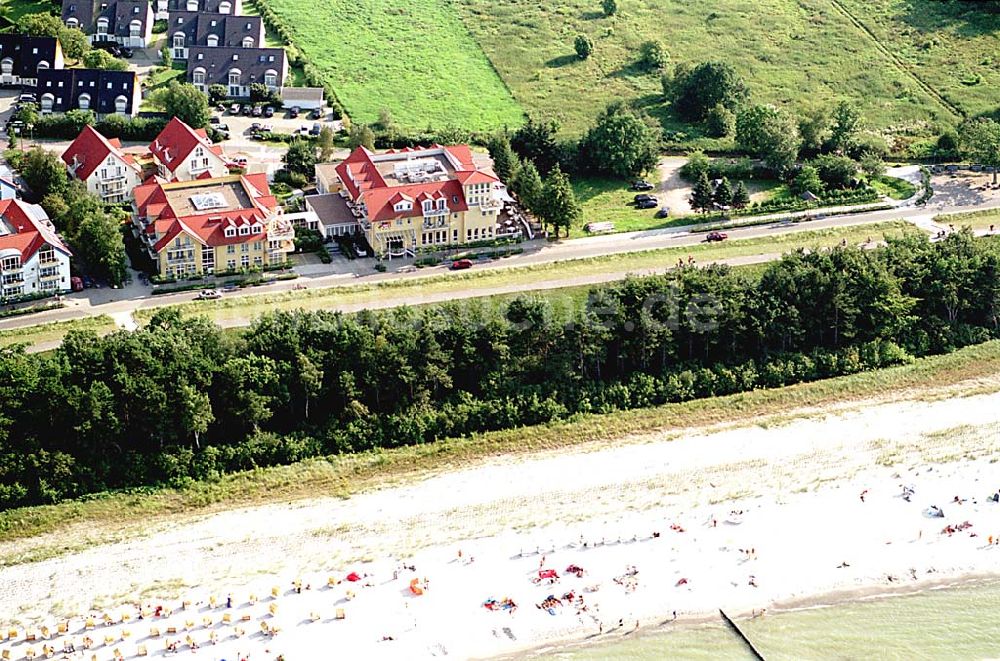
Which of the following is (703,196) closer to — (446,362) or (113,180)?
(446,362)

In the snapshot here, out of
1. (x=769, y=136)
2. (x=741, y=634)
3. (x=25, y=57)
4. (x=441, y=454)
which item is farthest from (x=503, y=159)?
(x=741, y=634)

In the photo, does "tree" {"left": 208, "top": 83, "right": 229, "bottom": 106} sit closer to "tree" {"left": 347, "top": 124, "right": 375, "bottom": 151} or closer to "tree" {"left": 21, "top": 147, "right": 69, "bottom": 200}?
"tree" {"left": 347, "top": 124, "right": 375, "bottom": 151}

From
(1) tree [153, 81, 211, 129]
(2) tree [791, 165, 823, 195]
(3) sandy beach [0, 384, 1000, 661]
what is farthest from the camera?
(1) tree [153, 81, 211, 129]

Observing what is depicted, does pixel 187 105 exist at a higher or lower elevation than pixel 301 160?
higher

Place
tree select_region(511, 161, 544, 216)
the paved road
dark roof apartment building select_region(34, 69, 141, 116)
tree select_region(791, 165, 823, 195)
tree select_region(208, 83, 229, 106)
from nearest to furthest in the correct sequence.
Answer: the paved road < tree select_region(511, 161, 544, 216) < tree select_region(791, 165, 823, 195) < dark roof apartment building select_region(34, 69, 141, 116) < tree select_region(208, 83, 229, 106)

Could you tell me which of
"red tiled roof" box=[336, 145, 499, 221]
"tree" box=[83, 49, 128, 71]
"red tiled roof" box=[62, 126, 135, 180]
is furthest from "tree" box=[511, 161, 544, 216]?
"tree" box=[83, 49, 128, 71]

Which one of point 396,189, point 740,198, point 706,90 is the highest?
point 706,90

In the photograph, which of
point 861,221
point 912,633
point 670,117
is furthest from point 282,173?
point 912,633
